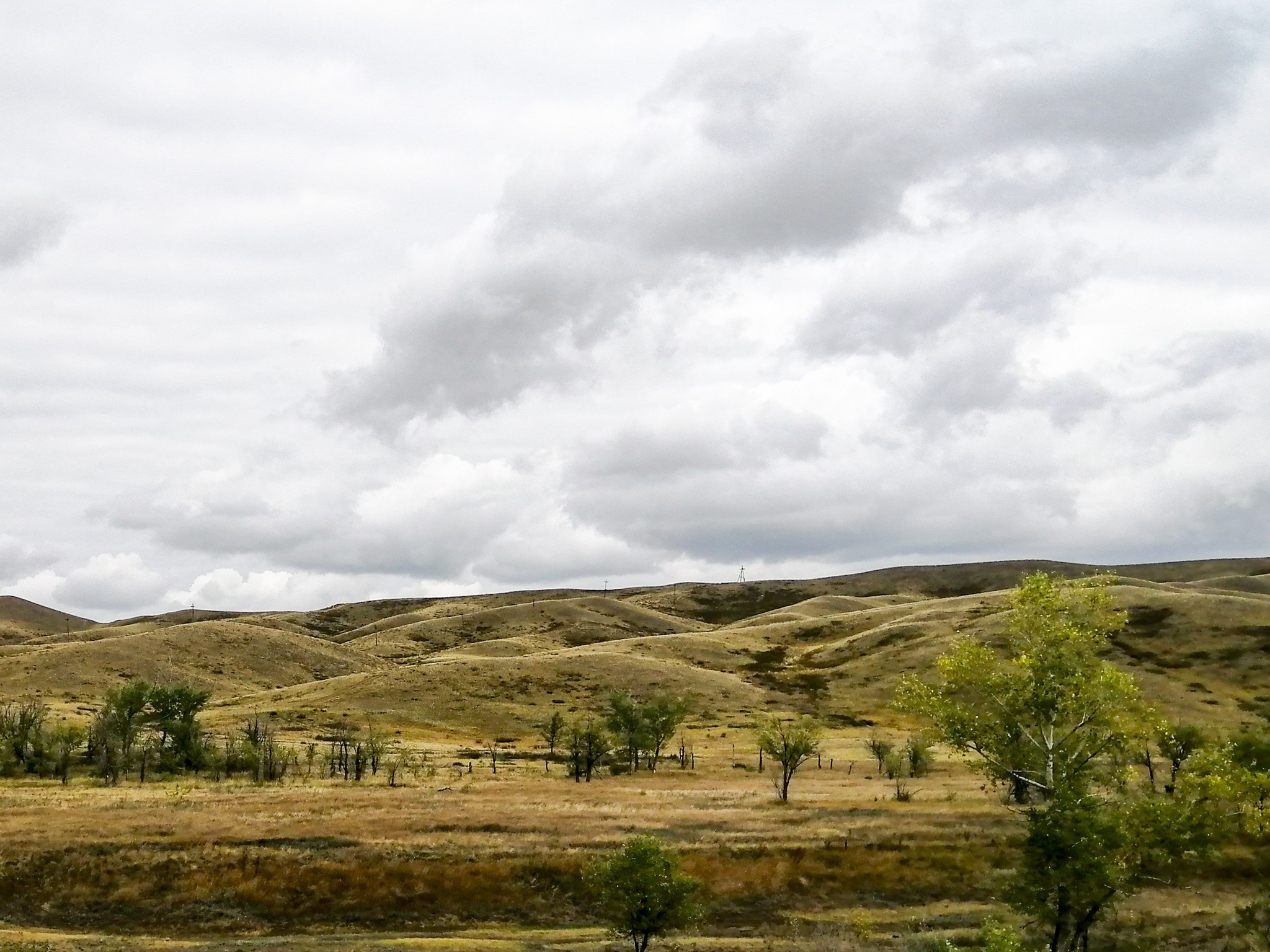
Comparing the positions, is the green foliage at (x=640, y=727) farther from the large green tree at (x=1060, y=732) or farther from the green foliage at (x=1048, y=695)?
the green foliage at (x=1048, y=695)

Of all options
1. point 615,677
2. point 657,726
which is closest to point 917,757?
point 657,726

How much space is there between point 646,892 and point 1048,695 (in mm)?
18957

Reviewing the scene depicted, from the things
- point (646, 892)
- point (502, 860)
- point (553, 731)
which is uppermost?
point (646, 892)

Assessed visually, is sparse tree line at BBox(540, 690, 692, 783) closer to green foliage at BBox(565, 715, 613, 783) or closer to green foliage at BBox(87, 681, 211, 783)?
green foliage at BBox(565, 715, 613, 783)

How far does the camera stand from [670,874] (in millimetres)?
43375

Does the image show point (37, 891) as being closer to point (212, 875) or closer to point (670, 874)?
point (212, 875)

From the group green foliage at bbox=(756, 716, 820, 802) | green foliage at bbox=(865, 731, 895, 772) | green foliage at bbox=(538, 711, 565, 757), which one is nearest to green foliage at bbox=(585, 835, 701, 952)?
A: green foliage at bbox=(756, 716, 820, 802)

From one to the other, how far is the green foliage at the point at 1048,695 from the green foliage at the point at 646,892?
1314 cm

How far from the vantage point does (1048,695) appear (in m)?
39.6

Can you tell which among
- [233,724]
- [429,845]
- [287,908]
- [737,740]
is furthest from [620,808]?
[233,724]

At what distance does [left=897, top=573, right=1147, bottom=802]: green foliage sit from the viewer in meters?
39.5

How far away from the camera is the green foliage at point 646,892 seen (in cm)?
4234

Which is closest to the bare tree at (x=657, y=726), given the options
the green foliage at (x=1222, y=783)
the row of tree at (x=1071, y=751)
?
the row of tree at (x=1071, y=751)

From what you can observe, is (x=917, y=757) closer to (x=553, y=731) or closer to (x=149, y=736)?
(x=553, y=731)
